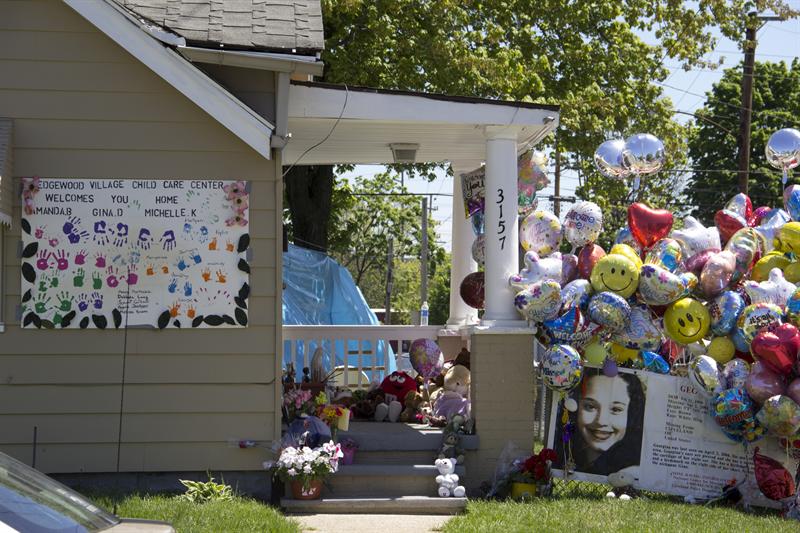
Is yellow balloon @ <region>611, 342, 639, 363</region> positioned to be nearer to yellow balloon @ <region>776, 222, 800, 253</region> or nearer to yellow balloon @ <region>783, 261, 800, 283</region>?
yellow balloon @ <region>783, 261, 800, 283</region>

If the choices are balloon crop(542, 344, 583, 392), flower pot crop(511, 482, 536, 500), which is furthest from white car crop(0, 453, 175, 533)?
balloon crop(542, 344, 583, 392)

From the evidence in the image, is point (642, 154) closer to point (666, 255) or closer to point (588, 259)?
point (666, 255)

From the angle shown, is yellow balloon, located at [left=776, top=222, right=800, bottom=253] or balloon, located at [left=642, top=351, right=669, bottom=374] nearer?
yellow balloon, located at [left=776, top=222, right=800, bottom=253]

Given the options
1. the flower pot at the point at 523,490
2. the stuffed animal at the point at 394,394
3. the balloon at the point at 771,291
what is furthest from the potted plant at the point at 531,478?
the balloon at the point at 771,291

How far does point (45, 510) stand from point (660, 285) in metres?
6.38

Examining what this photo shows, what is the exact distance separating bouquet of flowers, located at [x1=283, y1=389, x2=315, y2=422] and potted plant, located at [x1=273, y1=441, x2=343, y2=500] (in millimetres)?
748

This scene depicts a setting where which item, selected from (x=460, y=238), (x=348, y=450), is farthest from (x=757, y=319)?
(x=460, y=238)

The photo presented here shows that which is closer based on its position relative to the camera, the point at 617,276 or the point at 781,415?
the point at 781,415

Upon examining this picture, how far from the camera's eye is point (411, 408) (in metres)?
10.4

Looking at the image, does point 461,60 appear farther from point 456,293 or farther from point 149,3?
point 149,3

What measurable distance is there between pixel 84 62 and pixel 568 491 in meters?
5.65

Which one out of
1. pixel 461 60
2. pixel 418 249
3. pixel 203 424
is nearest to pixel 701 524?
pixel 203 424

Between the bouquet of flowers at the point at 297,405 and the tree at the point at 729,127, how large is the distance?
31.9 meters

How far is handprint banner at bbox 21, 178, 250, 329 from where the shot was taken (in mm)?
8695
